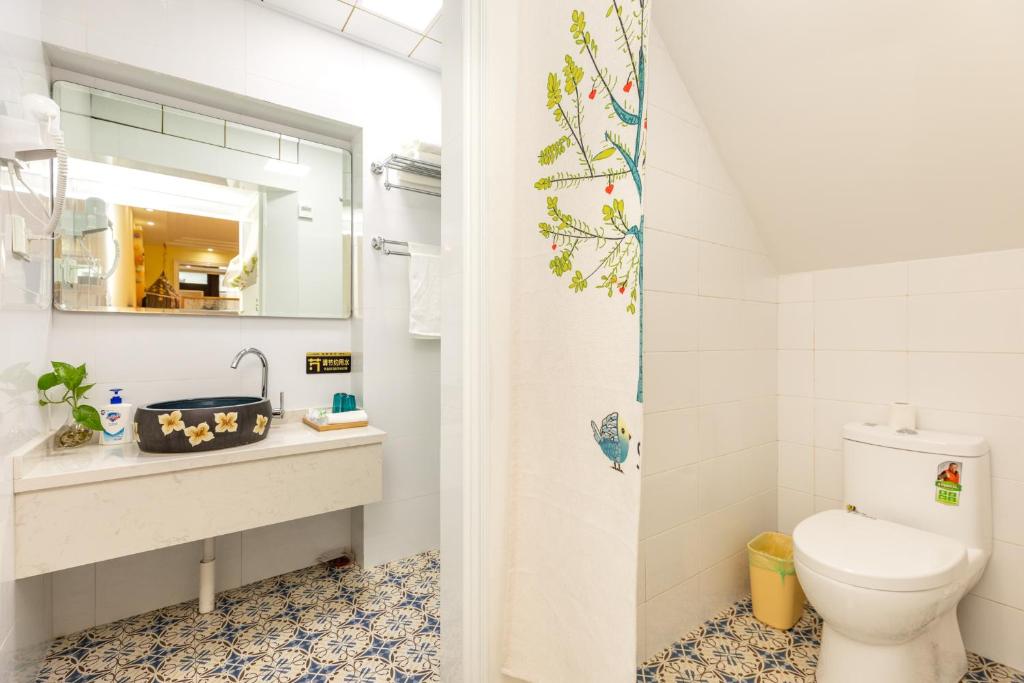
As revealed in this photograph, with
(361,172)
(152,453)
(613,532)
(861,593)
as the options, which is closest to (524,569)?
(613,532)

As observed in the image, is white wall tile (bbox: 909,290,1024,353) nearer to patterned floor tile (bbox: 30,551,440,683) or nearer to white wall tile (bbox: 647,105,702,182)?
white wall tile (bbox: 647,105,702,182)

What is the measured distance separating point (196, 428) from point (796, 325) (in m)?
2.31

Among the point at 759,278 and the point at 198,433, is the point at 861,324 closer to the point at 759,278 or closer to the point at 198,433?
the point at 759,278

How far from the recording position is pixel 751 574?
173cm

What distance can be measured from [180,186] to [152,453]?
1.08 metres

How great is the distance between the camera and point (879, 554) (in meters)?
1.28

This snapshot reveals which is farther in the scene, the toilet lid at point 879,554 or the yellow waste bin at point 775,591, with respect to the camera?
the yellow waste bin at point 775,591

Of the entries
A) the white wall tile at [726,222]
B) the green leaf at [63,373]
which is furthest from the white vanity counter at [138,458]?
the white wall tile at [726,222]

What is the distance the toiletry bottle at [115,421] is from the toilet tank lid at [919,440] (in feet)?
8.45

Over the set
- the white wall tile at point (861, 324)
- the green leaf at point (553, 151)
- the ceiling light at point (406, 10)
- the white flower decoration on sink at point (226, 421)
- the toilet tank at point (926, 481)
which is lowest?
the toilet tank at point (926, 481)

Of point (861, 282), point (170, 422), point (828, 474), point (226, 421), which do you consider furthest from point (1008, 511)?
point (170, 422)

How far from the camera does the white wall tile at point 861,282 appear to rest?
5.61ft

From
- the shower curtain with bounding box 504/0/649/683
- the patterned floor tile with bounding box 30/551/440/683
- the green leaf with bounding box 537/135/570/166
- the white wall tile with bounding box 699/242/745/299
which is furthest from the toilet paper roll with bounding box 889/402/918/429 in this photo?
the patterned floor tile with bounding box 30/551/440/683

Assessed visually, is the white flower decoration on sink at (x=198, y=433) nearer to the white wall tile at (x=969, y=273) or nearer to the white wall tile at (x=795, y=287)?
the white wall tile at (x=795, y=287)
